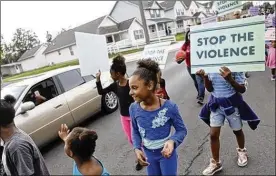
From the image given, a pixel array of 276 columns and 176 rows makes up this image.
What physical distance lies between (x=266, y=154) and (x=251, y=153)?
192 mm

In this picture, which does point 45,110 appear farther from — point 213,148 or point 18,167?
point 18,167

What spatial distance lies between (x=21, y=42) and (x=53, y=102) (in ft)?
287

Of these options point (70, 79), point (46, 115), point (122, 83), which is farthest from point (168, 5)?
point (122, 83)

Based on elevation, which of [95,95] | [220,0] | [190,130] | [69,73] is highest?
[220,0]

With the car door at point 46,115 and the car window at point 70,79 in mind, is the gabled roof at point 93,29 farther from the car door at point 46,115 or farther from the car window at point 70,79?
the car door at point 46,115

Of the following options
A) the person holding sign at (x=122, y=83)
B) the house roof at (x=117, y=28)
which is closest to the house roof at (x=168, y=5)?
the house roof at (x=117, y=28)

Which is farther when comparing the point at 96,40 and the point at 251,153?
the point at 96,40

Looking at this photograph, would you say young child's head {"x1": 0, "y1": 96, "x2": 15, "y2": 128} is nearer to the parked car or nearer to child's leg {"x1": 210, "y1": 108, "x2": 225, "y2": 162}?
child's leg {"x1": 210, "y1": 108, "x2": 225, "y2": 162}

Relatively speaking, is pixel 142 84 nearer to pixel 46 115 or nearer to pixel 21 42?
pixel 46 115

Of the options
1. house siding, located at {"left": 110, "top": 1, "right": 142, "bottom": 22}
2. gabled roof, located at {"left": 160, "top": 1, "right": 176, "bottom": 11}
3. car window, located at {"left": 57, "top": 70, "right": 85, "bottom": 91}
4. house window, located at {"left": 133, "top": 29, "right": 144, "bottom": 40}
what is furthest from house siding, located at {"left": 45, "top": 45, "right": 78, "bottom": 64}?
car window, located at {"left": 57, "top": 70, "right": 85, "bottom": 91}

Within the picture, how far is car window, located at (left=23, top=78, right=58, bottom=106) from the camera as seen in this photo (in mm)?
5996

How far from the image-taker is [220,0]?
229 inches

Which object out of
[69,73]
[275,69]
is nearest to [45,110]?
[69,73]

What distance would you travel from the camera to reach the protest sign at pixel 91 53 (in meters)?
4.37
